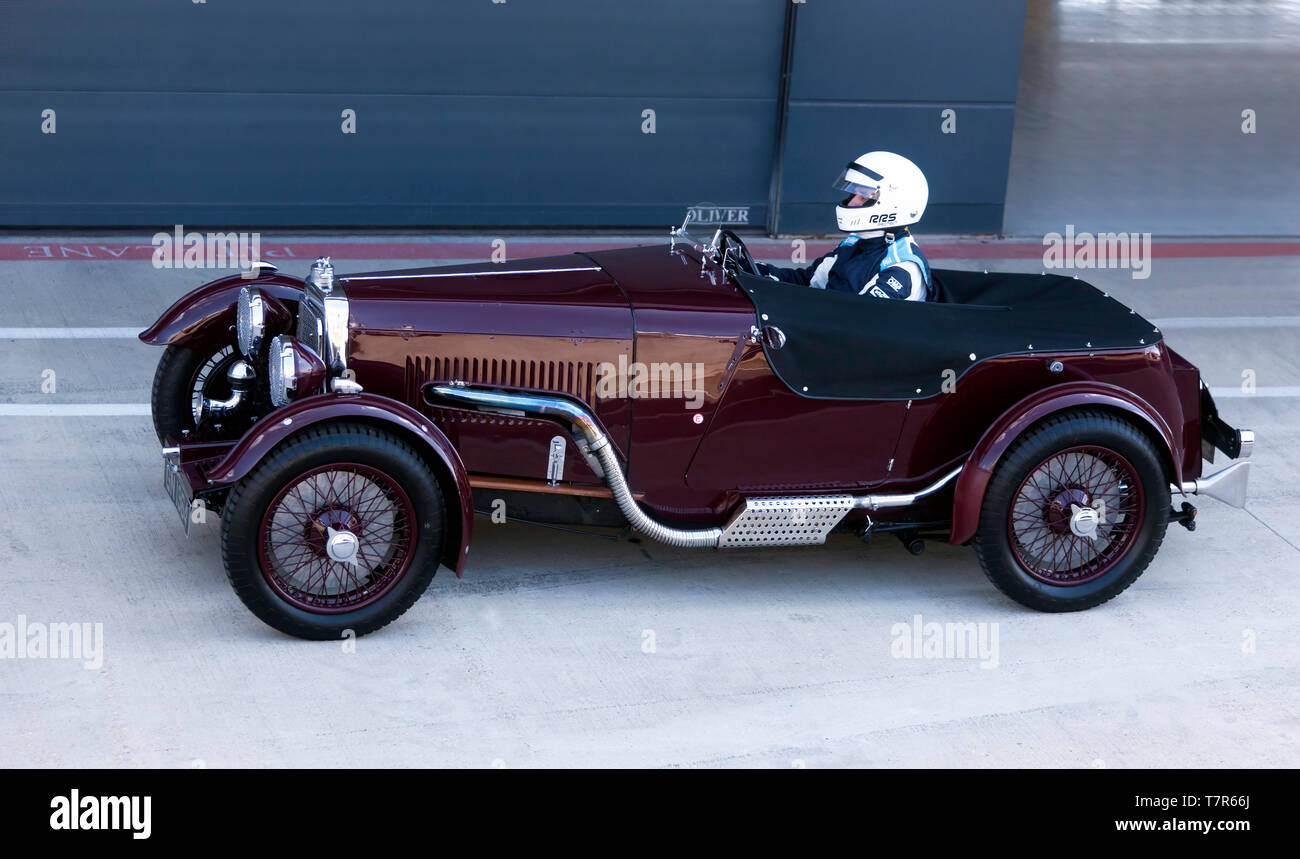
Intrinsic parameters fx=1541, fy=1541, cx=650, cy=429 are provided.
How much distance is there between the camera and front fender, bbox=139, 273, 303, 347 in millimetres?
5738

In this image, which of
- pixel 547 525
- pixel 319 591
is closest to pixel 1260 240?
pixel 547 525

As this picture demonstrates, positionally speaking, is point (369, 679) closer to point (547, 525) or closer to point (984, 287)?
point (547, 525)

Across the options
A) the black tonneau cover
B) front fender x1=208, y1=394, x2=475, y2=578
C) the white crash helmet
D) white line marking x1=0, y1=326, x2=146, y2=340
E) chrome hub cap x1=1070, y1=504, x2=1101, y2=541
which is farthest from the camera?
white line marking x1=0, y1=326, x2=146, y2=340

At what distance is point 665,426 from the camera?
5227 mm

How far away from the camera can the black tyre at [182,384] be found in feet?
19.1

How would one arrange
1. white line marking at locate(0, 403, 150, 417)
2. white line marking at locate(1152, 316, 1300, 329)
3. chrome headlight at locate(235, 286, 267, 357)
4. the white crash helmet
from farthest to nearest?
white line marking at locate(1152, 316, 1300, 329), white line marking at locate(0, 403, 150, 417), the white crash helmet, chrome headlight at locate(235, 286, 267, 357)

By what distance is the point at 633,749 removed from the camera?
456 cm

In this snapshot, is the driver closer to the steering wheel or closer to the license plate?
the steering wheel

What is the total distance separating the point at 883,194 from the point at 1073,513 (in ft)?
4.52

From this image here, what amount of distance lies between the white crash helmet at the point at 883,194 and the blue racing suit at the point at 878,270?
8cm

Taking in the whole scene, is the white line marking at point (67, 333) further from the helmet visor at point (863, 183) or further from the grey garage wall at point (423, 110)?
the helmet visor at point (863, 183)


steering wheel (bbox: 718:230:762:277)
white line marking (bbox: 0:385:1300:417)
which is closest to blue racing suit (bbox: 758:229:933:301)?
steering wheel (bbox: 718:230:762:277)

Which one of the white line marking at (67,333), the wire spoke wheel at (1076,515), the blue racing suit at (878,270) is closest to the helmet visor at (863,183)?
the blue racing suit at (878,270)
